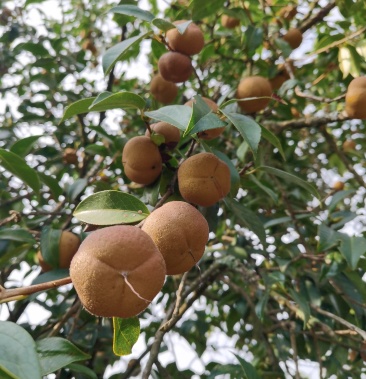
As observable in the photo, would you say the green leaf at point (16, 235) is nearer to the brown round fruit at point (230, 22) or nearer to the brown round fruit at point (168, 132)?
the brown round fruit at point (168, 132)

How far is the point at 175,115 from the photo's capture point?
2.60ft

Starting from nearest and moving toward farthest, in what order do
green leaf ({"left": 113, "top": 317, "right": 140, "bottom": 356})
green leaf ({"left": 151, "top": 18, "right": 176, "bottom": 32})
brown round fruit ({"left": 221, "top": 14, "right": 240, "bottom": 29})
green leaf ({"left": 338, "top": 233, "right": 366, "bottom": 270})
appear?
1. green leaf ({"left": 113, "top": 317, "right": 140, "bottom": 356})
2. green leaf ({"left": 151, "top": 18, "right": 176, "bottom": 32})
3. green leaf ({"left": 338, "top": 233, "right": 366, "bottom": 270})
4. brown round fruit ({"left": 221, "top": 14, "right": 240, "bottom": 29})

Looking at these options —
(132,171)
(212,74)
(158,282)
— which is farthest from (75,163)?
(158,282)

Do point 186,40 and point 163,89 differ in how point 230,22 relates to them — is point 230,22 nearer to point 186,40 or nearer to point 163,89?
point 163,89

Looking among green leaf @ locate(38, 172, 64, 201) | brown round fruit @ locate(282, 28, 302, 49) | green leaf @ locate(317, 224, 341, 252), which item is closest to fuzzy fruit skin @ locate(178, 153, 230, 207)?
green leaf @ locate(317, 224, 341, 252)

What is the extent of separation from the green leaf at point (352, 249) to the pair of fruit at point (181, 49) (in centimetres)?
66

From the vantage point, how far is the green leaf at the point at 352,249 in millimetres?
1178

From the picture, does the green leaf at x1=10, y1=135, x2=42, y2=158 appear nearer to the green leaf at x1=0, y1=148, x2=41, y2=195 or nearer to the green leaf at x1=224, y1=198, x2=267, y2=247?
the green leaf at x1=0, y1=148, x2=41, y2=195

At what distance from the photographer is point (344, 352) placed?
1575mm

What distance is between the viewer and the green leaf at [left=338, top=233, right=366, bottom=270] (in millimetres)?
1178

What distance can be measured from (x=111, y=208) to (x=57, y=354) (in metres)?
0.25

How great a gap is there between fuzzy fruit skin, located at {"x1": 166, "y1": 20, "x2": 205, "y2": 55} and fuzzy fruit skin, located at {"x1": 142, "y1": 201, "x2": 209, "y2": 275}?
64 cm

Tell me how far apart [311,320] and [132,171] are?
0.83m

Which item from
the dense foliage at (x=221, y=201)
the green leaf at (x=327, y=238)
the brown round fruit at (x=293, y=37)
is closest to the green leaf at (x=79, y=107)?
the dense foliage at (x=221, y=201)
